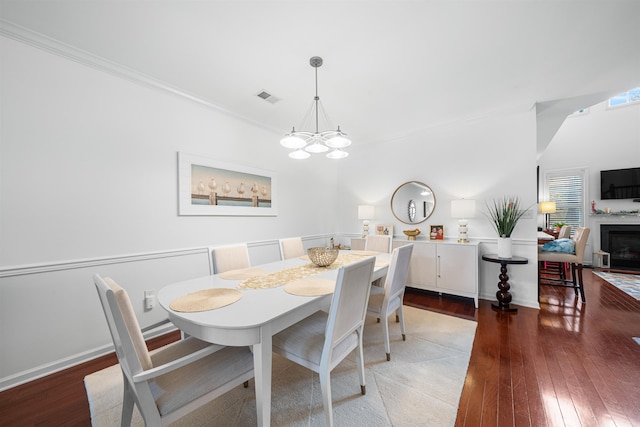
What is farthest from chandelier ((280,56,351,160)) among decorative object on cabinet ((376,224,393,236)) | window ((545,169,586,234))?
window ((545,169,586,234))

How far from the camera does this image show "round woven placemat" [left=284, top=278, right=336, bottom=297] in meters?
1.42

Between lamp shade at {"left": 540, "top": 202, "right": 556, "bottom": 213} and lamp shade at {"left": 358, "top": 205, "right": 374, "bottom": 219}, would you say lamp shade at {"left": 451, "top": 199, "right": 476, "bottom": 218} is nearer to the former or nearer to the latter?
lamp shade at {"left": 358, "top": 205, "right": 374, "bottom": 219}

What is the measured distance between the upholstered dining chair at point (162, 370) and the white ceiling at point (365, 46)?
1809mm

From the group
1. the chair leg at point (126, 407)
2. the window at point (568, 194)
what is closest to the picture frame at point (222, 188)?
the chair leg at point (126, 407)

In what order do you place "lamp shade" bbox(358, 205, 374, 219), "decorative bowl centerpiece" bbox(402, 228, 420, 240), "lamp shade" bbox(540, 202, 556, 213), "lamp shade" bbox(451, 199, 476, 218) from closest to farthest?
"lamp shade" bbox(451, 199, 476, 218), "decorative bowl centerpiece" bbox(402, 228, 420, 240), "lamp shade" bbox(358, 205, 374, 219), "lamp shade" bbox(540, 202, 556, 213)

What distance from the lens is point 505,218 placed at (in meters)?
2.96

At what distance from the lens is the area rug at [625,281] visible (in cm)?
357

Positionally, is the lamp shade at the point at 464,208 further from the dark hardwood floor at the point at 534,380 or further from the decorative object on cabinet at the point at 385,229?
the dark hardwood floor at the point at 534,380

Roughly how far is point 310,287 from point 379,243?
1.76 m

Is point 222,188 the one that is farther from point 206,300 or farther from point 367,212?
point 367,212

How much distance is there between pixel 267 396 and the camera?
1133mm

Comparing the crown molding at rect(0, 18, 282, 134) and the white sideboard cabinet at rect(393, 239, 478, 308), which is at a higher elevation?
the crown molding at rect(0, 18, 282, 134)

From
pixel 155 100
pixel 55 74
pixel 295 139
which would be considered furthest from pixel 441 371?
pixel 55 74

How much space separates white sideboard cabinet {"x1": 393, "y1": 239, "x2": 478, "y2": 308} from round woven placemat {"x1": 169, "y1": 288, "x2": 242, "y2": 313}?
2577mm
